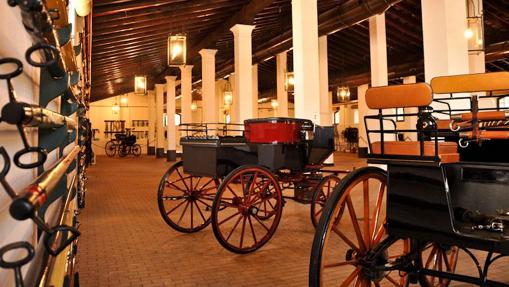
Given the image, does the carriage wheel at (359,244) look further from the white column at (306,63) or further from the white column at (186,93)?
the white column at (186,93)

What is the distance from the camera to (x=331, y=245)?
3.97 m

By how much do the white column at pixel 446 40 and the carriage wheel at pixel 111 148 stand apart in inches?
741

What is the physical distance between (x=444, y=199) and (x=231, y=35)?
9.98 metres

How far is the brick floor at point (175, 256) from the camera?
3.04 m

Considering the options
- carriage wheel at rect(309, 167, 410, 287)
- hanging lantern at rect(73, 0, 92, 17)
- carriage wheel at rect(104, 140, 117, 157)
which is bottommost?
carriage wheel at rect(309, 167, 410, 287)

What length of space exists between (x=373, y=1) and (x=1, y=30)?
8133mm

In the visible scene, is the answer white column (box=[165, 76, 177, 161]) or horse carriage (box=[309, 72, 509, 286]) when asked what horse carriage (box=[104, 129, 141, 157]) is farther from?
horse carriage (box=[309, 72, 509, 286])

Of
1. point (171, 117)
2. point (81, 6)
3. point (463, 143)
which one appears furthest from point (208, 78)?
point (463, 143)

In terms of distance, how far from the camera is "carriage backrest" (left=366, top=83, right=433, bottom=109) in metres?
2.04

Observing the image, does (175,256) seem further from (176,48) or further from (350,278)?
(176,48)

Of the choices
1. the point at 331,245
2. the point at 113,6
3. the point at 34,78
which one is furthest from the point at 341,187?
the point at 113,6

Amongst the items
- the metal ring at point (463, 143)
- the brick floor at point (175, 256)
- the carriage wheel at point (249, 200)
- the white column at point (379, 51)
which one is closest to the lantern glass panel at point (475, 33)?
the white column at point (379, 51)

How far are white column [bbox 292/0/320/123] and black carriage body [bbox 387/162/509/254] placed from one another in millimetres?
4428

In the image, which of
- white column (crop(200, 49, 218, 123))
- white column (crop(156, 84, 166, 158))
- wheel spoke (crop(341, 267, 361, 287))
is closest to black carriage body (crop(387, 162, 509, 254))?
wheel spoke (crop(341, 267, 361, 287))
